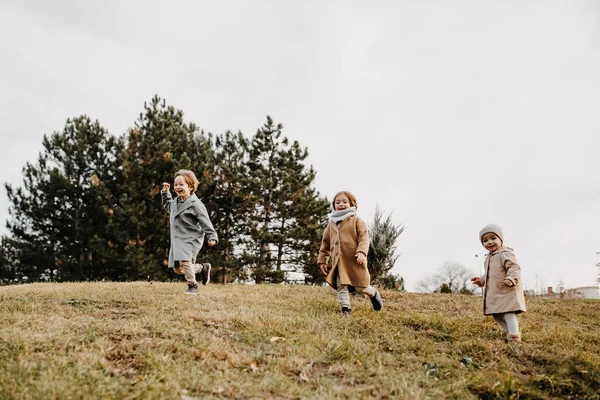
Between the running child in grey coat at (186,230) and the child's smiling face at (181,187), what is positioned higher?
the child's smiling face at (181,187)

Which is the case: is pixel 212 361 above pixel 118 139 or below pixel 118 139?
below

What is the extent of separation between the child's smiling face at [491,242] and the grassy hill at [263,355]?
44.8 inches

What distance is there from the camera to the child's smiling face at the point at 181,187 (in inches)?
302

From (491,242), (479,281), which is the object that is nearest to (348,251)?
(479,281)

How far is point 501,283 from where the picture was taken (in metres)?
5.67

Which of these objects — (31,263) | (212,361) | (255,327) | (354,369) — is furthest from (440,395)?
(31,263)

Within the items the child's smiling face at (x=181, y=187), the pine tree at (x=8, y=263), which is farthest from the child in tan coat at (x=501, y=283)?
the pine tree at (x=8, y=263)

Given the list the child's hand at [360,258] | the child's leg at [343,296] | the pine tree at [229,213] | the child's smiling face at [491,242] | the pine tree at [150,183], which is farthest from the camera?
the pine tree at [229,213]

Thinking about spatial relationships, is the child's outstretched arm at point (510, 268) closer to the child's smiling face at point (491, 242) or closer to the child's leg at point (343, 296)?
the child's smiling face at point (491, 242)

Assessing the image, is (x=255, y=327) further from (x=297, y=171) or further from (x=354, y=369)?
(x=297, y=171)

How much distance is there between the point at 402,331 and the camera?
547 centimetres

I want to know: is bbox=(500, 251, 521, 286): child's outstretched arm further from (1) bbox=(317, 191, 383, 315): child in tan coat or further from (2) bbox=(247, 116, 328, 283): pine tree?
(2) bbox=(247, 116, 328, 283): pine tree

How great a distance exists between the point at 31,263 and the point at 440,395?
2491 cm

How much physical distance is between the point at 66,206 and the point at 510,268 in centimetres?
2336
